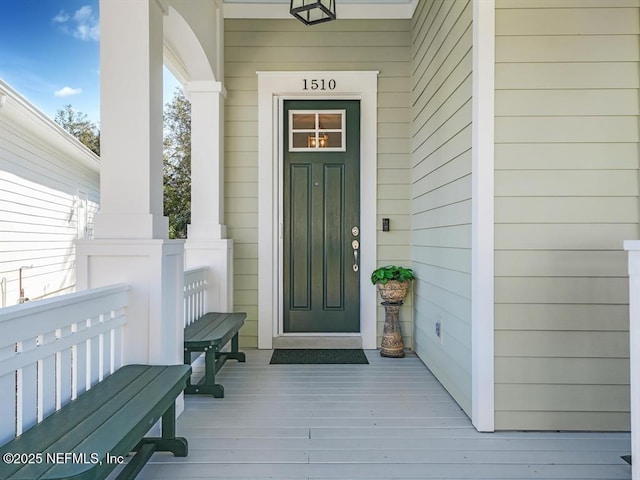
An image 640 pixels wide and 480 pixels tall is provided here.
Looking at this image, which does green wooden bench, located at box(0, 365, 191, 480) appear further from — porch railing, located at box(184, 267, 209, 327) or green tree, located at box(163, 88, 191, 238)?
green tree, located at box(163, 88, 191, 238)

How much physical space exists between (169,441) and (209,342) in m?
0.79

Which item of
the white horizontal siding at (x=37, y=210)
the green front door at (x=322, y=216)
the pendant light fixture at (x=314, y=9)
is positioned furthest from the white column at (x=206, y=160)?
the white horizontal siding at (x=37, y=210)

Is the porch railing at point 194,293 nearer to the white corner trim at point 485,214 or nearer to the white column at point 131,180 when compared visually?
the white column at point 131,180

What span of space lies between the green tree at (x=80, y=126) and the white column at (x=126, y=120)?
31.6ft

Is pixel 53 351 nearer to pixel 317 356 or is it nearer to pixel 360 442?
pixel 360 442

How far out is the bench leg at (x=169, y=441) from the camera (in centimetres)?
210

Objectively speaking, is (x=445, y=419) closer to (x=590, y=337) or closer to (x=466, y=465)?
(x=466, y=465)

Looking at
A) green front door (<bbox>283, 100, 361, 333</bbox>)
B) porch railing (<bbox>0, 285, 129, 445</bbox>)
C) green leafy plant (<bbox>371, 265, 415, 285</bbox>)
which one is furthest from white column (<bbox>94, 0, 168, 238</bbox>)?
green leafy plant (<bbox>371, 265, 415, 285</bbox>)

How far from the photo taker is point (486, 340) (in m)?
2.40

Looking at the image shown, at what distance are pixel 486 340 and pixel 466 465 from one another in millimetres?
633

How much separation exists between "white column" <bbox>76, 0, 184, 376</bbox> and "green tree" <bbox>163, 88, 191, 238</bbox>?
6833 millimetres

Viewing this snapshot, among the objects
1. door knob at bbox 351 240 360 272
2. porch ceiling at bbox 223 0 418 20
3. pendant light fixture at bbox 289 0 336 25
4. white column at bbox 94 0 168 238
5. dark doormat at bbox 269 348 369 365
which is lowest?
dark doormat at bbox 269 348 369 365

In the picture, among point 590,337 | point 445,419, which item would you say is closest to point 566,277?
point 590,337

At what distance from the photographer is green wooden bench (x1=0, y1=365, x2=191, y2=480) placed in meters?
1.22
